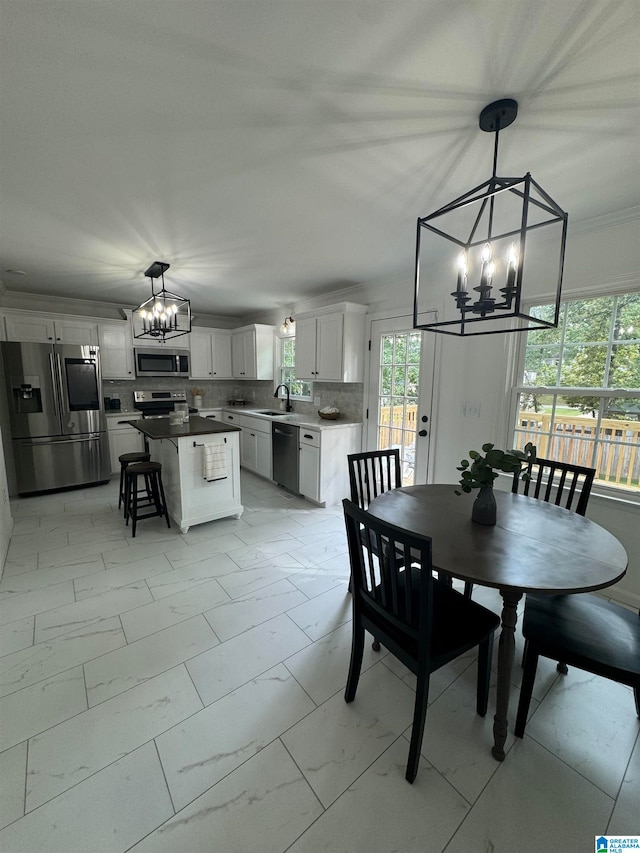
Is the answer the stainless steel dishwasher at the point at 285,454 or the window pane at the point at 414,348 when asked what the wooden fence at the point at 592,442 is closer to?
the window pane at the point at 414,348

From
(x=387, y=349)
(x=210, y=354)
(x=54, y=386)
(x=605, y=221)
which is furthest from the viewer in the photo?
(x=210, y=354)

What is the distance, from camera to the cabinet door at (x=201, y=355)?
5852 mm

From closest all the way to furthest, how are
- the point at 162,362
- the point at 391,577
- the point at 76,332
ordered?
the point at 391,577, the point at 76,332, the point at 162,362

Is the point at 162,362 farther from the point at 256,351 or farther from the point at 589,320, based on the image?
the point at 589,320

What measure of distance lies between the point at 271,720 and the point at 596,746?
1.37 metres

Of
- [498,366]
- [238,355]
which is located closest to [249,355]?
[238,355]

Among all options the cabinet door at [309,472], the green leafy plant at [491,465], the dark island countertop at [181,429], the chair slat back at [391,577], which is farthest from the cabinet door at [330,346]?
the chair slat back at [391,577]

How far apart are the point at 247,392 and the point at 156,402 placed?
1.61 meters

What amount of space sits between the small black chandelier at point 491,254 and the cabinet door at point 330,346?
3.16 feet

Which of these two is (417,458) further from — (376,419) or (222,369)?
(222,369)

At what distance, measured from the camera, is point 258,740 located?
1.45m

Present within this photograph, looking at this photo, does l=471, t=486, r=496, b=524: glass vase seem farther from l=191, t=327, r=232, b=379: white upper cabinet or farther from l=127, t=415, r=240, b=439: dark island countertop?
l=191, t=327, r=232, b=379: white upper cabinet

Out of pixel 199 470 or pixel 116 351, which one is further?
pixel 116 351

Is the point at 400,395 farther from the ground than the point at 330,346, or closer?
closer
